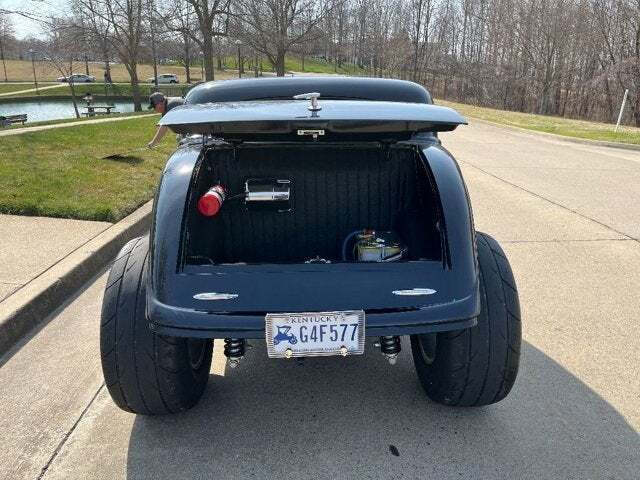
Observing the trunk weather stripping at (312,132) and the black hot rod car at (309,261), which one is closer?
the black hot rod car at (309,261)

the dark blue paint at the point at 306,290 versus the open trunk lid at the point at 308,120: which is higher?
the open trunk lid at the point at 308,120

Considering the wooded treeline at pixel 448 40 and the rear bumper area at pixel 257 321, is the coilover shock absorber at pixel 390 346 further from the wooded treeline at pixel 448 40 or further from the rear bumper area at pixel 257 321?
the wooded treeline at pixel 448 40

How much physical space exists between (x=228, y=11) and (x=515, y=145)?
52.1 ft

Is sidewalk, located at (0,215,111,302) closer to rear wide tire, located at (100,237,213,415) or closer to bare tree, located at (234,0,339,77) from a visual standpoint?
rear wide tire, located at (100,237,213,415)

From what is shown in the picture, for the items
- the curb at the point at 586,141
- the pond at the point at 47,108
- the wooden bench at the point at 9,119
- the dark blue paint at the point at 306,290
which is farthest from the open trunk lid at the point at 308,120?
the pond at the point at 47,108

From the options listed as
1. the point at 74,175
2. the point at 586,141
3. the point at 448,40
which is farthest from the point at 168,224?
the point at 448,40

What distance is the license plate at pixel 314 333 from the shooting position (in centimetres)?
211

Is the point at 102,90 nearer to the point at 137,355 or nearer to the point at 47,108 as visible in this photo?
the point at 47,108

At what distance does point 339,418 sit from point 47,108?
4136cm

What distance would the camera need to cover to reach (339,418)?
260 cm

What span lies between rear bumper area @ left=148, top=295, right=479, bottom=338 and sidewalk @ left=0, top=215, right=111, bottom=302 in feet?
6.68

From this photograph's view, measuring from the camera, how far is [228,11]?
24219 millimetres

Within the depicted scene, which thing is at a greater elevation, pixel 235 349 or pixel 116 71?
pixel 116 71

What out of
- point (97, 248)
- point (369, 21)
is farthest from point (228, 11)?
point (369, 21)
